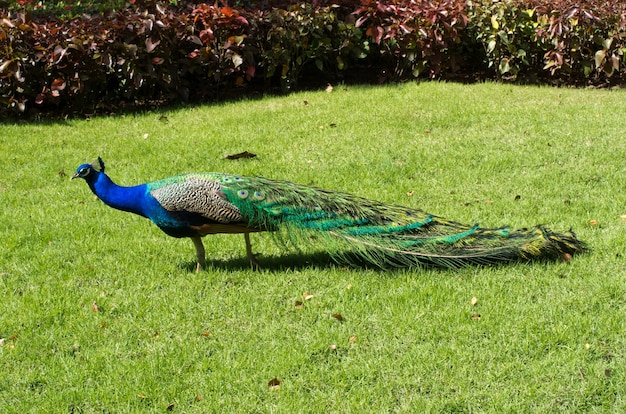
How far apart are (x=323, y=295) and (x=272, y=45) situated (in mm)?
5061

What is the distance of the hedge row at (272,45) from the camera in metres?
8.55

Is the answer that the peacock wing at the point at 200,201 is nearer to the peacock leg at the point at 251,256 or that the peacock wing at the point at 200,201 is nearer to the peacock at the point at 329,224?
the peacock at the point at 329,224

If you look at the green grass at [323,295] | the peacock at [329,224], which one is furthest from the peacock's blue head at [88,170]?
the green grass at [323,295]

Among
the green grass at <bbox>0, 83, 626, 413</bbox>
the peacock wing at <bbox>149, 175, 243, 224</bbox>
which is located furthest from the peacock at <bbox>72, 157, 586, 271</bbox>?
the green grass at <bbox>0, 83, 626, 413</bbox>

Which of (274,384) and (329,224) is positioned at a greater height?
(329,224)

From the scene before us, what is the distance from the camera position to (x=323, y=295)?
4680mm

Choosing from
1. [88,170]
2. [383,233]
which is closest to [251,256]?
[383,233]

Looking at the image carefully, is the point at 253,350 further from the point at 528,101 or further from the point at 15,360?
the point at 528,101

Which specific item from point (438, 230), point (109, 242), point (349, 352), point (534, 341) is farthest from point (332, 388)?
point (109, 242)

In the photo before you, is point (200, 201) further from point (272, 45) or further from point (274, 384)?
point (272, 45)

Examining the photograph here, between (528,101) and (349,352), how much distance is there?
534 cm

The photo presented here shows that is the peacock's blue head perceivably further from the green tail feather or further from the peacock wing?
the green tail feather

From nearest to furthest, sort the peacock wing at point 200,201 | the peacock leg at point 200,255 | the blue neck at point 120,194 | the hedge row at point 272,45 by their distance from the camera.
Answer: the peacock wing at point 200,201 < the blue neck at point 120,194 < the peacock leg at point 200,255 < the hedge row at point 272,45

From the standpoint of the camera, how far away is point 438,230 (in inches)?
191
